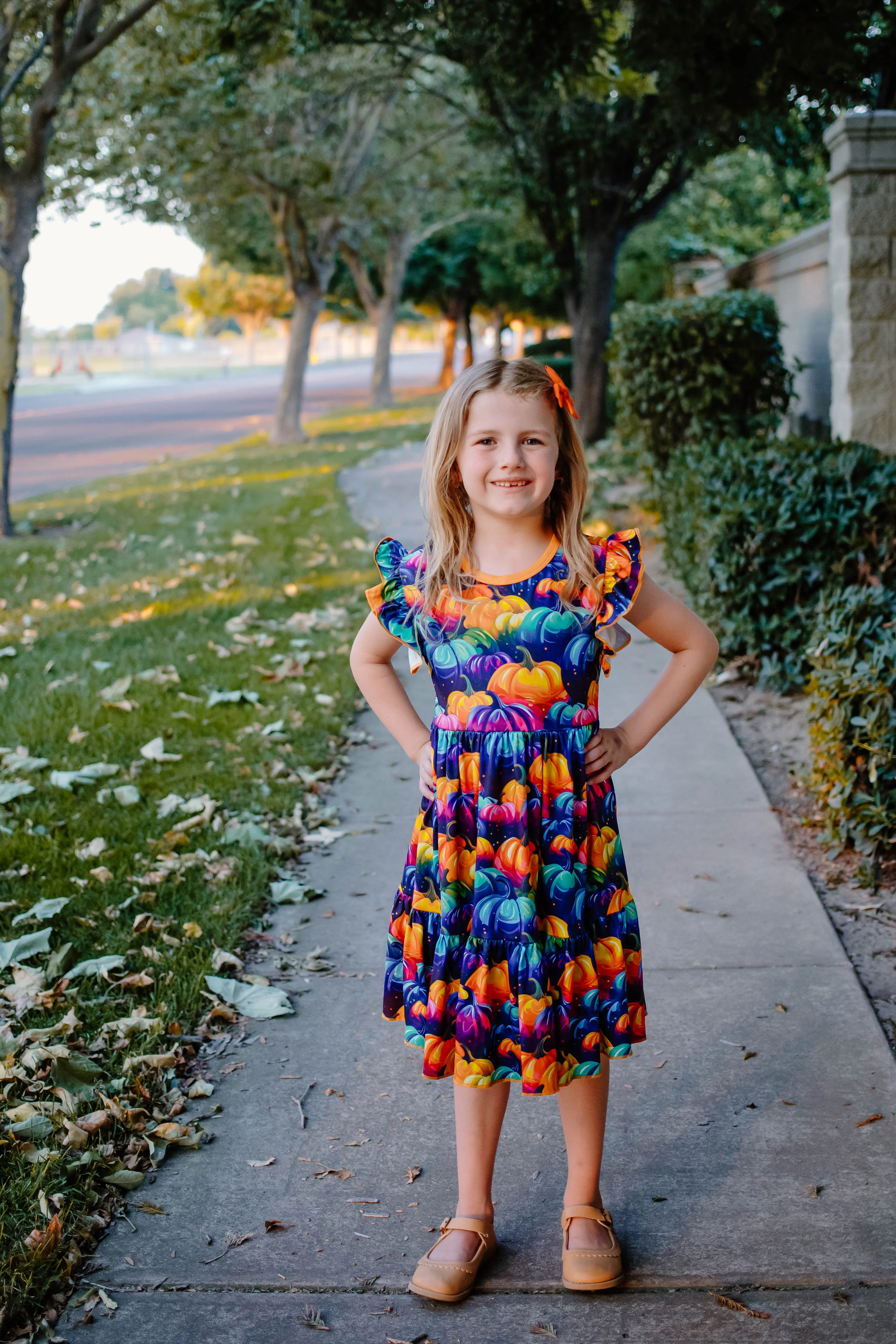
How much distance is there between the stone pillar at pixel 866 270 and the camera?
7051 millimetres

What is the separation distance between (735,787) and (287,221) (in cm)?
1610

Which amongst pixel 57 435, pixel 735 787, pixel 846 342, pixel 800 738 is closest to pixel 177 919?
pixel 735 787

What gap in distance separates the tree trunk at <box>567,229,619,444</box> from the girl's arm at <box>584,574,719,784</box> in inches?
482

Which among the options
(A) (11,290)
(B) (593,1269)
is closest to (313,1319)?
(B) (593,1269)

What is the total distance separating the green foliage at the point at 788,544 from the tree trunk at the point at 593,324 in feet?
28.5

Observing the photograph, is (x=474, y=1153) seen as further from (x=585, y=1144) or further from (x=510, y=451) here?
(x=510, y=451)

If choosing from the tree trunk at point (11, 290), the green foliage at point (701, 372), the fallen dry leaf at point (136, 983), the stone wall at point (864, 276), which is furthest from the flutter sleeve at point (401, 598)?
the tree trunk at point (11, 290)

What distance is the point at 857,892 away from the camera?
3744mm

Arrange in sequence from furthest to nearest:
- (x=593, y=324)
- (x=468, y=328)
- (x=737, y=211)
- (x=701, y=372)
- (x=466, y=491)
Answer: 1. (x=468, y=328)
2. (x=737, y=211)
3. (x=593, y=324)
4. (x=701, y=372)
5. (x=466, y=491)

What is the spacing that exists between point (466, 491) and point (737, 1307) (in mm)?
1551

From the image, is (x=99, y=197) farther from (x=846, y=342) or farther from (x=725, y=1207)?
(x=725, y=1207)

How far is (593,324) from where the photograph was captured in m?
14.7

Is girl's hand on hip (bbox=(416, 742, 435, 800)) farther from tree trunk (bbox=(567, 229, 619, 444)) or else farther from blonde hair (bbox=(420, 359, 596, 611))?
tree trunk (bbox=(567, 229, 619, 444))

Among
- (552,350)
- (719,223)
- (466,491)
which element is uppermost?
(719,223)
